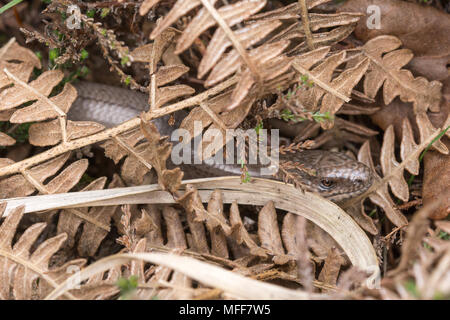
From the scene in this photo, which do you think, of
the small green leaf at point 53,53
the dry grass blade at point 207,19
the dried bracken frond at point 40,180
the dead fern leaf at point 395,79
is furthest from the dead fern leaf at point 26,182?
the dead fern leaf at point 395,79

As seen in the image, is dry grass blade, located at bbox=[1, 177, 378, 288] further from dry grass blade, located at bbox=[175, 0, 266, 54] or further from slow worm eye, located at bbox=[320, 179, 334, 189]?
dry grass blade, located at bbox=[175, 0, 266, 54]

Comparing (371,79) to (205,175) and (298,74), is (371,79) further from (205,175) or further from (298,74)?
(205,175)

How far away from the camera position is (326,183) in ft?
8.32

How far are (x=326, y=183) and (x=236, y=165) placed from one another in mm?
527

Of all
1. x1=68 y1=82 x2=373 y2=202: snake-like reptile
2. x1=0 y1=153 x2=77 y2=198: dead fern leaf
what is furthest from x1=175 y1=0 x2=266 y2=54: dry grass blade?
x1=68 y1=82 x2=373 y2=202: snake-like reptile

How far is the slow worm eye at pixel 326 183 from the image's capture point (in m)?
2.52

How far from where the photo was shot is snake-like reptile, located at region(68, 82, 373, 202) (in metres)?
2.44

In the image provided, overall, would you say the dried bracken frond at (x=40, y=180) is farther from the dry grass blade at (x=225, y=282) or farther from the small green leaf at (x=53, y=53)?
the dry grass blade at (x=225, y=282)

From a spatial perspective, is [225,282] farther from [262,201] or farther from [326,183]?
[326,183]

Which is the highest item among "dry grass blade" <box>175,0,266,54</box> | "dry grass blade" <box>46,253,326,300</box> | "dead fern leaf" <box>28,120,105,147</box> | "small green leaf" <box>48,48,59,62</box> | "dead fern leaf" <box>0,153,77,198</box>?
"small green leaf" <box>48,48,59,62</box>

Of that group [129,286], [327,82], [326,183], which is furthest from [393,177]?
[129,286]

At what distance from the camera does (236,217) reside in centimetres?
194
